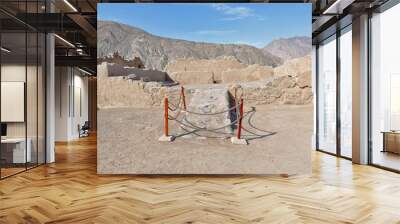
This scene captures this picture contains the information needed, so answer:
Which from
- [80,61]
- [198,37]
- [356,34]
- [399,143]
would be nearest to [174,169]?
[198,37]

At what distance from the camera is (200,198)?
4617mm

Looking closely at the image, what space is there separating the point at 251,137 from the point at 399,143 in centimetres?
269

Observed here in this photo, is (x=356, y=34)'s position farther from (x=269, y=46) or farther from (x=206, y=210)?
(x=206, y=210)

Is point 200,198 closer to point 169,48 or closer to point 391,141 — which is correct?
point 169,48

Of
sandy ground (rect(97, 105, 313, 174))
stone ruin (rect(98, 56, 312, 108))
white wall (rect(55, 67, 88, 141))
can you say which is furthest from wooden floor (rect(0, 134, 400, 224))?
white wall (rect(55, 67, 88, 141))

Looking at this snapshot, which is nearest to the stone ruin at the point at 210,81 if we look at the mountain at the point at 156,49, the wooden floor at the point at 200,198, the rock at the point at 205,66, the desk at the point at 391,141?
the rock at the point at 205,66

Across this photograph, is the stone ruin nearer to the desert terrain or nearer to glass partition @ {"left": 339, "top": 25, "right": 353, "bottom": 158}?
the desert terrain

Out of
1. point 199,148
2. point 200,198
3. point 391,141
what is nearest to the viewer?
point 200,198

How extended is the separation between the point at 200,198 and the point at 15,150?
3.59 m

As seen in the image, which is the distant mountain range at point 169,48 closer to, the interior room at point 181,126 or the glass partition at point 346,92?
the interior room at point 181,126

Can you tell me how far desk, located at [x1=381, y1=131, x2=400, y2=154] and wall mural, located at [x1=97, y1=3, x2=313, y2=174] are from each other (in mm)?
1746

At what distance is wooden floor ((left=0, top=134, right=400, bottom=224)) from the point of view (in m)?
3.77

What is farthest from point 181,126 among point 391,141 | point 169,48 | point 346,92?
point 346,92

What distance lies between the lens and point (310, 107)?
620cm
